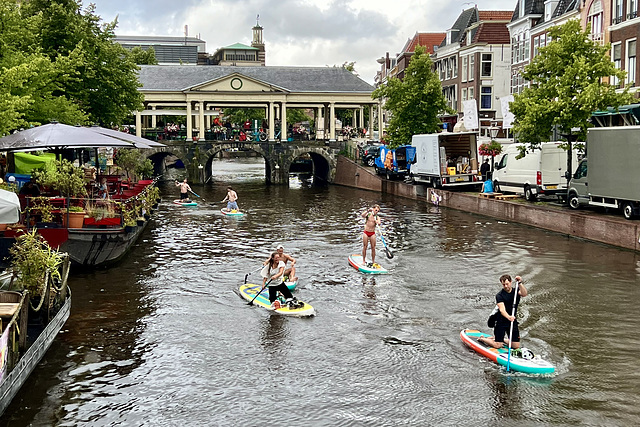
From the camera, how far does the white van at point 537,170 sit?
1281 inches

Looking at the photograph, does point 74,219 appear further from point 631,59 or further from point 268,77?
point 268,77

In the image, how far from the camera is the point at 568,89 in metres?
30.8

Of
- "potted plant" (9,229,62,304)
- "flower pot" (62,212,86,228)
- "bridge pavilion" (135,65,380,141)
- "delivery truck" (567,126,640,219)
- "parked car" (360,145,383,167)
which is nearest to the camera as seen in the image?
"potted plant" (9,229,62,304)

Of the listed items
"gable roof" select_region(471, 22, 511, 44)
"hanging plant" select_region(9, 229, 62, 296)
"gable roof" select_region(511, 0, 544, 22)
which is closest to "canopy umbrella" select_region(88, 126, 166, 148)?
"hanging plant" select_region(9, 229, 62, 296)

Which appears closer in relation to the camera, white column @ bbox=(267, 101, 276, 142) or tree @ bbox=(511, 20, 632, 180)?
tree @ bbox=(511, 20, 632, 180)

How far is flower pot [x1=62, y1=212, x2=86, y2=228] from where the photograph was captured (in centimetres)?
2055

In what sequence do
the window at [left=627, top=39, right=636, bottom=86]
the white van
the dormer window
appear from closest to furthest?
1. the white van
2. the window at [left=627, top=39, right=636, bottom=86]
3. the dormer window

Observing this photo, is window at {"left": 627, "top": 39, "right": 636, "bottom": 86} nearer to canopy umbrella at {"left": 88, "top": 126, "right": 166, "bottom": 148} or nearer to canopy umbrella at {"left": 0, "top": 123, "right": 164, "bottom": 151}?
canopy umbrella at {"left": 88, "top": 126, "right": 166, "bottom": 148}

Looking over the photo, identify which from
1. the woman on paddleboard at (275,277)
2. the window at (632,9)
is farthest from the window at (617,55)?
the woman on paddleboard at (275,277)

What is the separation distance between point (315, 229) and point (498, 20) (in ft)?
134

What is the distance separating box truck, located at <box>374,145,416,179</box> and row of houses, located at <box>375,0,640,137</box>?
19.3 feet

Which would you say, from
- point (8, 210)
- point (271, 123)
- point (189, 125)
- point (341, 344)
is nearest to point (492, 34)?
point (271, 123)

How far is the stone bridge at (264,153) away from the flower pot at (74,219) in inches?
1651

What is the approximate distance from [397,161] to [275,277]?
35.4m
